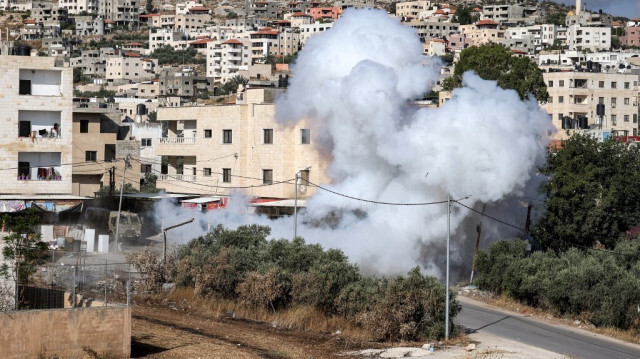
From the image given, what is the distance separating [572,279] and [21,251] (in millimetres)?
21877

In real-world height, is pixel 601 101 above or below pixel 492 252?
above

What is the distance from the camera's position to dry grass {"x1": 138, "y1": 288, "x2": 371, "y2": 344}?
3819 cm

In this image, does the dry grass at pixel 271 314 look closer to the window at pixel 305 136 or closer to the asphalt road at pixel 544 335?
the asphalt road at pixel 544 335

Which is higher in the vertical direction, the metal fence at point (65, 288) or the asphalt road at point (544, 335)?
the metal fence at point (65, 288)

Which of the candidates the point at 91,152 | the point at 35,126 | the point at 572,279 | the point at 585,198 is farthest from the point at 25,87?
the point at 572,279

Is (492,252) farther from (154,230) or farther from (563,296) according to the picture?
(154,230)

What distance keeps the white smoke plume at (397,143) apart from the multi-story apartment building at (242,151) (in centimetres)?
534

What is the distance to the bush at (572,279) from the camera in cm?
4172

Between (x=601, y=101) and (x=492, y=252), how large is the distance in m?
64.8

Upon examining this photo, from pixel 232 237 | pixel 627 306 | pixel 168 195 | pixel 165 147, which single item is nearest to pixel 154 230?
pixel 168 195

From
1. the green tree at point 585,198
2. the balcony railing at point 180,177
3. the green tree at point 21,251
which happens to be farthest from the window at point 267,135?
the green tree at point 21,251

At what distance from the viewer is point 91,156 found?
7119 cm

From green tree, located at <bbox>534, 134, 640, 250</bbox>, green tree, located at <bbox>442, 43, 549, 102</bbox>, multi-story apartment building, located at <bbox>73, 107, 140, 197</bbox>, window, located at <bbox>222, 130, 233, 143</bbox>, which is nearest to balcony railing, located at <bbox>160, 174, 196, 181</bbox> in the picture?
multi-story apartment building, located at <bbox>73, 107, 140, 197</bbox>

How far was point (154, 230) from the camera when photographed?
6197cm
